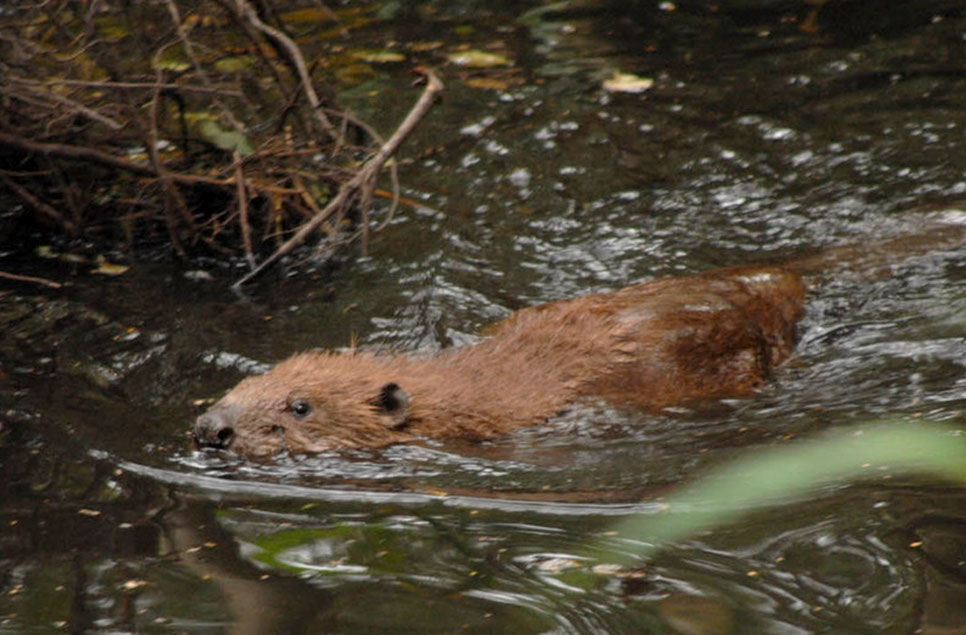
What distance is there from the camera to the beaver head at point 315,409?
4.90m

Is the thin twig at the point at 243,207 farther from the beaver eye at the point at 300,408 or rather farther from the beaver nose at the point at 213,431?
the beaver nose at the point at 213,431

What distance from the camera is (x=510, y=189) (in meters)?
7.32

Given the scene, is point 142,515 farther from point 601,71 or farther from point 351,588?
point 601,71

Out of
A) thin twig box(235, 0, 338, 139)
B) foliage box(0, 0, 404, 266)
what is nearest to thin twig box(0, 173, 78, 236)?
foliage box(0, 0, 404, 266)

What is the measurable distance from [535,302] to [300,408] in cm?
165

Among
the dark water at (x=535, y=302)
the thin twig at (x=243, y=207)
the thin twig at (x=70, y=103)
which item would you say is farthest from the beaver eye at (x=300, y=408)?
the thin twig at (x=70, y=103)

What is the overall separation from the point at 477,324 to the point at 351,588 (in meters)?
2.77

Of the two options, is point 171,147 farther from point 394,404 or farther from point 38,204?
point 394,404

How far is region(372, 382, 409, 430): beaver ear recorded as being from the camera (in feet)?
16.3

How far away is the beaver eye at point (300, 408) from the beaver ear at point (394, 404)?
26cm

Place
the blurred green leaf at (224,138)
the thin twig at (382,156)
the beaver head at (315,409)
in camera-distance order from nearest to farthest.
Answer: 1. the beaver head at (315,409)
2. the thin twig at (382,156)
3. the blurred green leaf at (224,138)

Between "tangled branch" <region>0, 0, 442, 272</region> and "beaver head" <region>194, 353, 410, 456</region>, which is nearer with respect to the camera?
"beaver head" <region>194, 353, 410, 456</region>

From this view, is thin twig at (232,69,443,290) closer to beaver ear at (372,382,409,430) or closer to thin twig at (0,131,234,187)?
thin twig at (0,131,234,187)

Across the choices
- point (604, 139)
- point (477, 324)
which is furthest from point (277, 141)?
point (604, 139)
